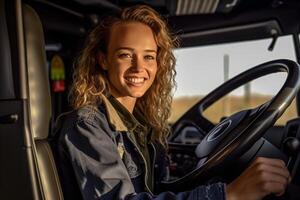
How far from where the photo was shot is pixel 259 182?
1068 millimetres

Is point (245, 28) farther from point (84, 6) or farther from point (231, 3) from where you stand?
point (84, 6)

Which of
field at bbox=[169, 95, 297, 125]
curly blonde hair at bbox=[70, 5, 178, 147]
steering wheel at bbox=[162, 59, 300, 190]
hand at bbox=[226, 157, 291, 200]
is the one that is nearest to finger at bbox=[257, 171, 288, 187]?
hand at bbox=[226, 157, 291, 200]

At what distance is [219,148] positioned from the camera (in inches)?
50.3

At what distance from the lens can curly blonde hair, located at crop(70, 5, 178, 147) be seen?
134 centimetres

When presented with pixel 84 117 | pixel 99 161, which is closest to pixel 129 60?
pixel 84 117

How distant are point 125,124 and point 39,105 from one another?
0.28 metres

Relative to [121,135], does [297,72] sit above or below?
above

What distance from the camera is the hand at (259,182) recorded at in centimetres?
107

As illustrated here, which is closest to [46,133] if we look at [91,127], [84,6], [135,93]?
[91,127]

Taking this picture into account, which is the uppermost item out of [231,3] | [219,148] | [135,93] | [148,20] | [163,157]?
[231,3]

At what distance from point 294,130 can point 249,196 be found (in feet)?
2.09

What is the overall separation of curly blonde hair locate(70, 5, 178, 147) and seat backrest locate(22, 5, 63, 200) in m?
0.12

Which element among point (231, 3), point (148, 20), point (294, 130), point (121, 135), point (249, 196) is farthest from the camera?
point (231, 3)

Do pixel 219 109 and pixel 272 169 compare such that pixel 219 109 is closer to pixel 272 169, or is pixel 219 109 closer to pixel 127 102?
pixel 127 102
